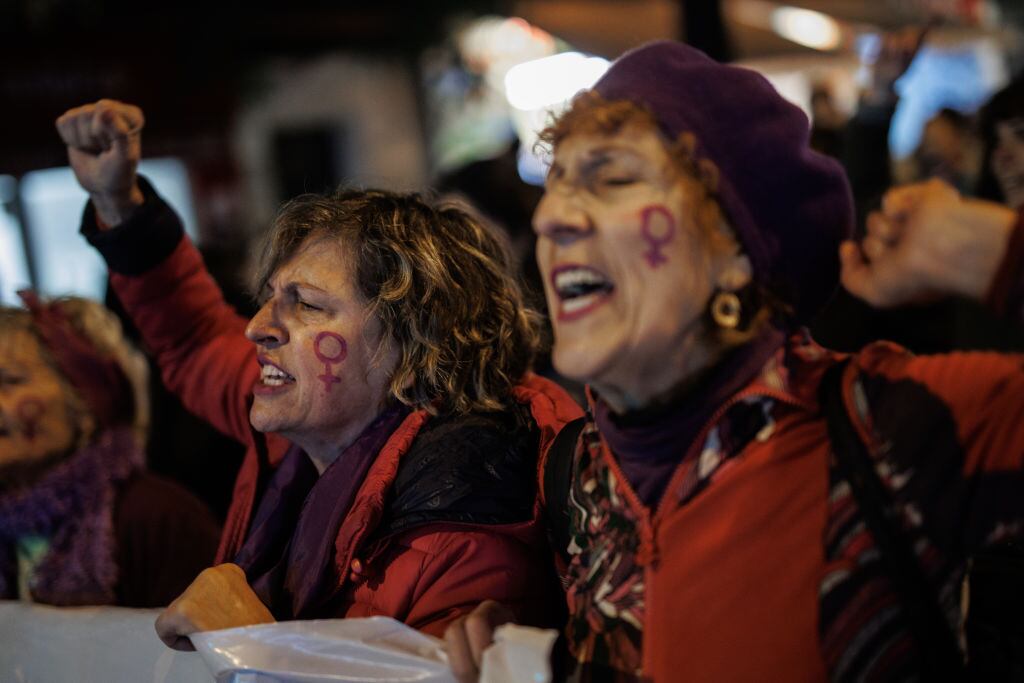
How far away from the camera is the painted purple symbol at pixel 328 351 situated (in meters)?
2.19

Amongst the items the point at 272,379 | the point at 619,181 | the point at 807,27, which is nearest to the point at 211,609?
the point at 272,379

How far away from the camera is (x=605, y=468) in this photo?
5.76ft

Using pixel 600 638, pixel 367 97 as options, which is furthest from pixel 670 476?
pixel 367 97

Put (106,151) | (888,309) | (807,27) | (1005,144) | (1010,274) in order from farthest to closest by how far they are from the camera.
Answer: (807,27) < (1005,144) < (888,309) < (106,151) < (1010,274)

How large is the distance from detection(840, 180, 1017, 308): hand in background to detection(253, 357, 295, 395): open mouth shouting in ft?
3.95

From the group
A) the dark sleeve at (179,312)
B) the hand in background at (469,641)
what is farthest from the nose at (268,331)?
the hand in background at (469,641)

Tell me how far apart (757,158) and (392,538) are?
0.99 metres

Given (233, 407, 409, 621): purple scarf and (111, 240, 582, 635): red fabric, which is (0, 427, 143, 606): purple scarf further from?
(233, 407, 409, 621): purple scarf

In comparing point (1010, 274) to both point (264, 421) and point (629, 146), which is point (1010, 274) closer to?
point (629, 146)

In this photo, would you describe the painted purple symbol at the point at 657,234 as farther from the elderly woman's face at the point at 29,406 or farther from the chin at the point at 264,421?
the elderly woman's face at the point at 29,406

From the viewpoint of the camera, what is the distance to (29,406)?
2822mm

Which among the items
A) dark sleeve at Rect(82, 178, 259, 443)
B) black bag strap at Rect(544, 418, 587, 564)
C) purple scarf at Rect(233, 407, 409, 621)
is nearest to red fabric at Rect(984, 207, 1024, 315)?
black bag strap at Rect(544, 418, 587, 564)

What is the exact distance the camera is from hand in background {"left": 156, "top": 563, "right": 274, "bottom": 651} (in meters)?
1.94

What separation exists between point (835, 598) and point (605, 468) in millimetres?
447
